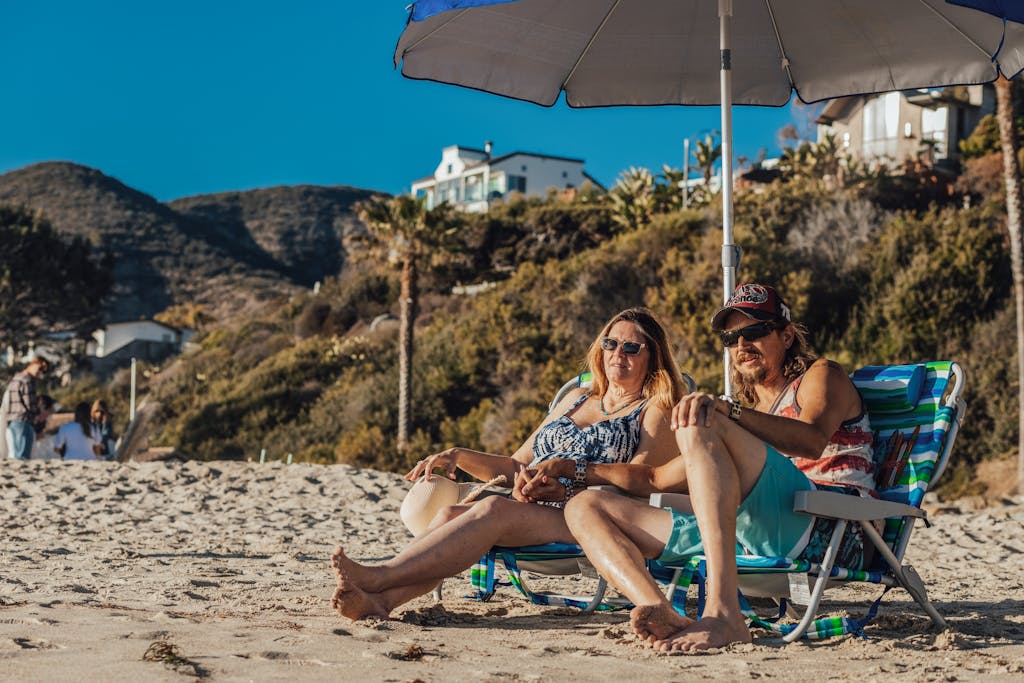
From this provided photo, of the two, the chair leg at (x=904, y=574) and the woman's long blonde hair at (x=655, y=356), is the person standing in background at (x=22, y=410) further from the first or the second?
the chair leg at (x=904, y=574)

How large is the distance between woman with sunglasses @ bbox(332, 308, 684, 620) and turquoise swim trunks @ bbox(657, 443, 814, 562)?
0.43 meters

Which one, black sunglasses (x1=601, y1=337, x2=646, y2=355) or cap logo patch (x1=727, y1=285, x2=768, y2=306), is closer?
cap logo patch (x1=727, y1=285, x2=768, y2=306)

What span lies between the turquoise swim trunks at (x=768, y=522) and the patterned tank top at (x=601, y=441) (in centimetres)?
52

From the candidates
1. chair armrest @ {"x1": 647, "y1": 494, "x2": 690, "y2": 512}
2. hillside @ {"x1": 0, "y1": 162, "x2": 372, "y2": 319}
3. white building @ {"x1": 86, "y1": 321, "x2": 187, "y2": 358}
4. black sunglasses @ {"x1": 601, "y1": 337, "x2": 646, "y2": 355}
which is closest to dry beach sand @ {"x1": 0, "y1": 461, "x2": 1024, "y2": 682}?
chair armrest @ {"x1": 647, "y1": 494, "x2": 690, "y2": 512}

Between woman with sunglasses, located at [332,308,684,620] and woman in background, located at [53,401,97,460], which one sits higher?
woman with sunglasses, located at [332,308,684,620]

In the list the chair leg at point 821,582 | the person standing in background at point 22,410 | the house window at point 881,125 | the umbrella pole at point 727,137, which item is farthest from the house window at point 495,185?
the chair leg at point 821,582

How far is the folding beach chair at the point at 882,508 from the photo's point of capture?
3334 millimetres

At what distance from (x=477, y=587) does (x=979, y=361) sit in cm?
1428

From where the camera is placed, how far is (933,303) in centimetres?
1788

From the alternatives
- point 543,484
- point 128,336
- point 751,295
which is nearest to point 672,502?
point 543,484

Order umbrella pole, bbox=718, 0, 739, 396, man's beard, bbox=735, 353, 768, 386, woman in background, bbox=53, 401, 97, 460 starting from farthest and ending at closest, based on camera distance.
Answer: woman in background, bbox=53, 401, 97, 460
umbrella pole, bbox=718, 0, 739, 396
man's beard, bbox=735, 353, 768, 386

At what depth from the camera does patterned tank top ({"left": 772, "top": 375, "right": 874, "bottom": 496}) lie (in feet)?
12.4

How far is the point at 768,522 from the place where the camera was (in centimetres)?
335

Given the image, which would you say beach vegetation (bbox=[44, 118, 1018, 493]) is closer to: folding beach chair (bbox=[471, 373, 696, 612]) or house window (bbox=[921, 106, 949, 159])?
house window (bbox=[921, 106, 949, 159])
